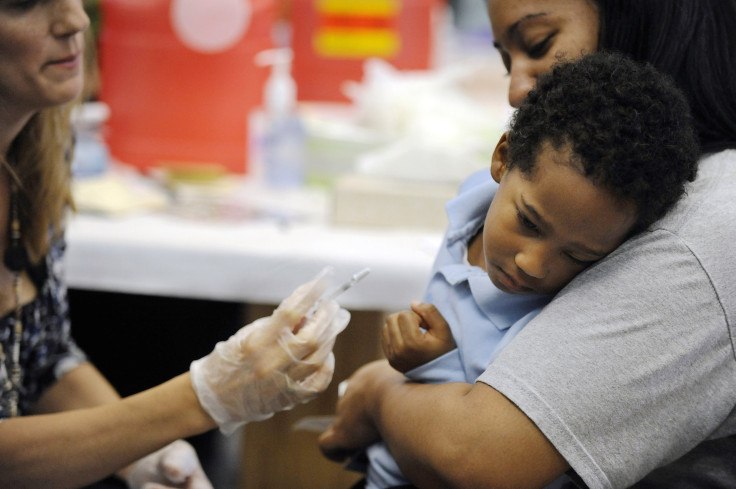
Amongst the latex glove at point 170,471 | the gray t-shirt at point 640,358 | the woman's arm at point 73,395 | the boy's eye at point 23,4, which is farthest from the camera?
Result: the woman's arm at point 73,395

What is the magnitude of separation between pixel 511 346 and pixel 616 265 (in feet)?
0.47

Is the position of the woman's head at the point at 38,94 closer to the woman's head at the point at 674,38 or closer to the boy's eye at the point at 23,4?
the boy's eye at the point at 23,4

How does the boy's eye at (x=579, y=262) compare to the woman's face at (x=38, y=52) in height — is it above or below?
below

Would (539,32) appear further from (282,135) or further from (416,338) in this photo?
(282,135)

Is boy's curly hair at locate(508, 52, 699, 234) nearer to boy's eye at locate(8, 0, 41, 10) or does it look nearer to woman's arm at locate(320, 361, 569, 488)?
woman's arm at locate(320, 361, 569, 488)

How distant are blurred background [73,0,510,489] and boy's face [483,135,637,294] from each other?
735mm

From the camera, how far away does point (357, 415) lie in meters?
1.14

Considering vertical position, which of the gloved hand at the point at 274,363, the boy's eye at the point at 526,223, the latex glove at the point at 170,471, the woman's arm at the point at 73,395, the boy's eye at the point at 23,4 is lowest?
the latex glove at the point at 170,471

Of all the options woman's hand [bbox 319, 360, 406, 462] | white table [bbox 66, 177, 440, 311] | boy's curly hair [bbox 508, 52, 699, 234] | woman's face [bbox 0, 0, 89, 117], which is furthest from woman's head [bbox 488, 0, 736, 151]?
white table [bbox 66, 177, 440, 311]

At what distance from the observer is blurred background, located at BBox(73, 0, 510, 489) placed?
5.67 feet

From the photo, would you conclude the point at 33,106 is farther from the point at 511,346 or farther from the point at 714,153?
the point at 714,153

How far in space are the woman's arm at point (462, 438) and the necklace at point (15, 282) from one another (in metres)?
0.63

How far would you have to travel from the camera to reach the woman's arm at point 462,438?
0.81 meters

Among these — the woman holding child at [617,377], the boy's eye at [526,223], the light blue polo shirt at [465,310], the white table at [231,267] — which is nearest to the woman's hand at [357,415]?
the light blue polo shirt at [465,310]
